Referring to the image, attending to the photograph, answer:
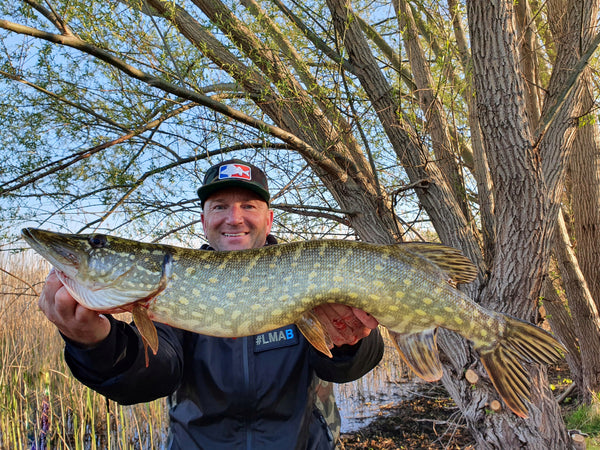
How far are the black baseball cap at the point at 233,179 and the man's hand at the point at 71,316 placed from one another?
91 centimetres

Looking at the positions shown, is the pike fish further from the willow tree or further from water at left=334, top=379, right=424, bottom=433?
water at left=334, top=379, right=424, bottom=433

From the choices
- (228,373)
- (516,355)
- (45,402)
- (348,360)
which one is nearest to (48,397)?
(45,402)

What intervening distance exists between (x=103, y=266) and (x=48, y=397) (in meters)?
2.98

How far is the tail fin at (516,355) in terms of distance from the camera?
1.66 m

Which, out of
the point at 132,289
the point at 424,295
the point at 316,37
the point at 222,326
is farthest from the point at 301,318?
the point at 316,37

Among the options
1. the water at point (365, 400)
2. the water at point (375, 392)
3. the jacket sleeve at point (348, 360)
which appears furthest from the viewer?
the water at point (375, 392)

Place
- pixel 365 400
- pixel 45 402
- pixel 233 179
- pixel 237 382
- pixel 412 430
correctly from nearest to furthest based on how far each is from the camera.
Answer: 1. pixel 237 382
2. pixel 233 179
3. pixel 45 402
4. pixel 412 430
5. pixel 365 400

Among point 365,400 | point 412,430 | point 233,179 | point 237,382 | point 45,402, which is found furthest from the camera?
point 365,400

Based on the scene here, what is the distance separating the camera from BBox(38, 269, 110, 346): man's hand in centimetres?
155

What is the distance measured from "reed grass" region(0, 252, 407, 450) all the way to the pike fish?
65.9 inches

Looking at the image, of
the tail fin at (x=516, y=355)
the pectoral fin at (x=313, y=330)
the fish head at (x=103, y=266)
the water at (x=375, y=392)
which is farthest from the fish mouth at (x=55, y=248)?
the water at (x=375, y=392)

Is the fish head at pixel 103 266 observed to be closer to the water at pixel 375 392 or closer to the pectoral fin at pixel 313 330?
the pectoral fin at pixel 313 330

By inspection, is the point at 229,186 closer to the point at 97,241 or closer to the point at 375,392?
the point at 97,241

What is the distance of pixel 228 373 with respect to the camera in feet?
6.56
